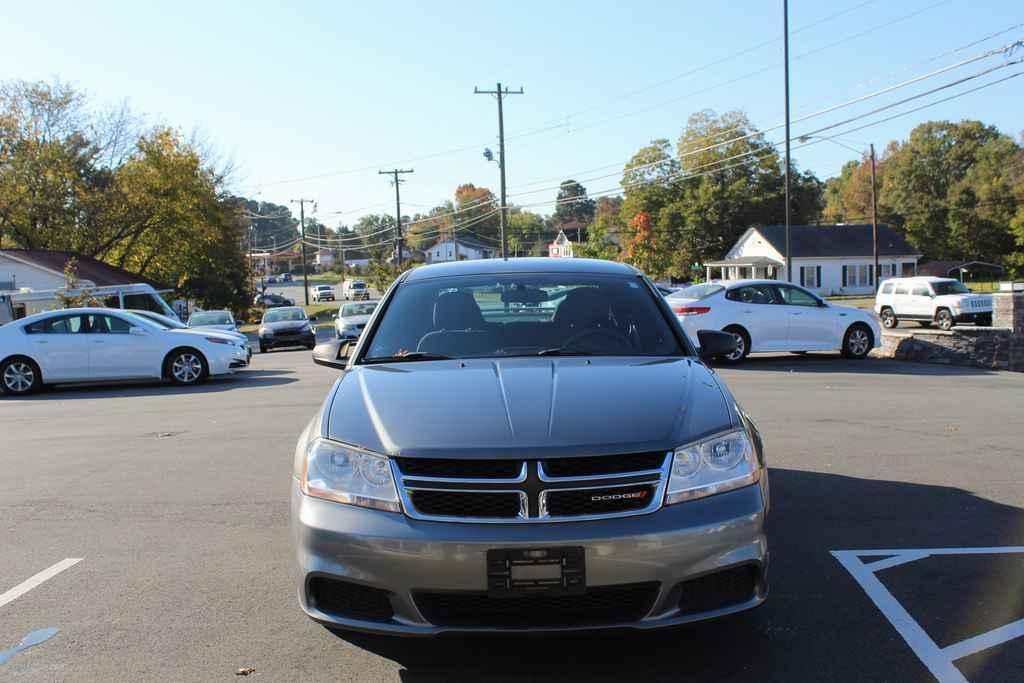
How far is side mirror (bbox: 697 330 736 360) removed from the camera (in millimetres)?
5332

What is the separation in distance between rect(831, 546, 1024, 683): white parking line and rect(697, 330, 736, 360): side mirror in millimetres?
1250

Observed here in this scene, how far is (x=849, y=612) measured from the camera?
423 cm

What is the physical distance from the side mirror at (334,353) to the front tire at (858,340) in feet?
47.4

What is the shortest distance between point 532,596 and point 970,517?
3.80 metres

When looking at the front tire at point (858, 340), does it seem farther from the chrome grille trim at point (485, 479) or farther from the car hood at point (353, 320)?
the chrome grille trim at point (485, 479)

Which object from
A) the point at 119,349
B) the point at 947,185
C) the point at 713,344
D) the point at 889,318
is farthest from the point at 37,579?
the point at 947,185

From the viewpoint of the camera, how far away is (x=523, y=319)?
516 centimetres

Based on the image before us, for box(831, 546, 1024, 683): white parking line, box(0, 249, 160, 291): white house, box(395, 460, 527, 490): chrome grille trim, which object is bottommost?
box(831, 546, 1024, 683): white parking line

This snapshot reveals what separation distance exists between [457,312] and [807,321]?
14.3m

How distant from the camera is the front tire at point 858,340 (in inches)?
723

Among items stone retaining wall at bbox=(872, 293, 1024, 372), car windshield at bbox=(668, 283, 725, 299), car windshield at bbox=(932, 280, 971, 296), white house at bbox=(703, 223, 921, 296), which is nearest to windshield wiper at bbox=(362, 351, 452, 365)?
car windshield at bbox=(668, 283, 725, 299)

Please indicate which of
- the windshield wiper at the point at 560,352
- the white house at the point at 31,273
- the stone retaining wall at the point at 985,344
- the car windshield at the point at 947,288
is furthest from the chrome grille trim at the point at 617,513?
the white house at the point at 31,273

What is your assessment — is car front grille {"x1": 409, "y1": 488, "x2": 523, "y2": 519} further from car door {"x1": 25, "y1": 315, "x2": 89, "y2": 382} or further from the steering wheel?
car door {"x1": 25, "y1": 315, "x2": 89, "y2": 382}

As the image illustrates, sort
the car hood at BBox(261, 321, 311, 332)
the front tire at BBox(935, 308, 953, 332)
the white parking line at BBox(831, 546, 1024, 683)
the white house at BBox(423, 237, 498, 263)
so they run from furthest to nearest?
the white house at BBox(423, 237, 498, 263), the front tire at BBox(935, 308, 953, 332), the car hood at BBox(261, 321, 311, 332), the white parking line at BBox(831, 546, 1024, 683)
